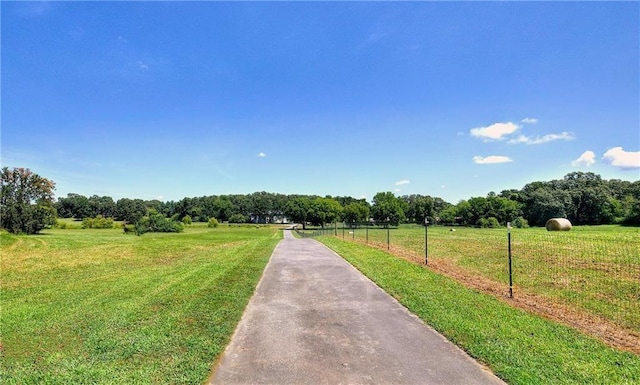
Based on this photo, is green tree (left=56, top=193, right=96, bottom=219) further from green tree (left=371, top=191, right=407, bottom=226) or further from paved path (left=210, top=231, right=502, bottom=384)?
paved path (left=210, top=231, right=502, bottom=384)

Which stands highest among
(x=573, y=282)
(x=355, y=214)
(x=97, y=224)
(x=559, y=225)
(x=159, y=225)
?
(x=355, y=214)

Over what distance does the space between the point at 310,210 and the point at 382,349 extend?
7546 centimetres

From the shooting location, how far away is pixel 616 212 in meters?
72.7

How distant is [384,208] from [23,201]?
6422 centimetres

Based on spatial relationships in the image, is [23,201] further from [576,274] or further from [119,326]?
[576,274]

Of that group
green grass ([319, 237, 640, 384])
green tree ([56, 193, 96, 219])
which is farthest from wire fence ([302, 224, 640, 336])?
green tree ([56, 193, 96, 219])

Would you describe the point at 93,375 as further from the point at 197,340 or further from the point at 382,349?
the point at 382,349

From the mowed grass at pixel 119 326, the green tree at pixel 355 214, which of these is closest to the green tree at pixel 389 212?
the green tree at pixel 355 214

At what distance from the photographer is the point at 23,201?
45.9 m

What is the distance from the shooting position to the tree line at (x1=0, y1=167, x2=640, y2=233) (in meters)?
47.0

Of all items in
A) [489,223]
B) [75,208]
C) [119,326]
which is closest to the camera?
[119,326]

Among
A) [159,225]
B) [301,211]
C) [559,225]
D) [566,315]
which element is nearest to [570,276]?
[566,315]

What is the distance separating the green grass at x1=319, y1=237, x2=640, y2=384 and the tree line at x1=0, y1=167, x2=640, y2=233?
4749 cm

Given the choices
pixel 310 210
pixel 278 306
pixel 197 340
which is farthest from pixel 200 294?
pixel 310 210
